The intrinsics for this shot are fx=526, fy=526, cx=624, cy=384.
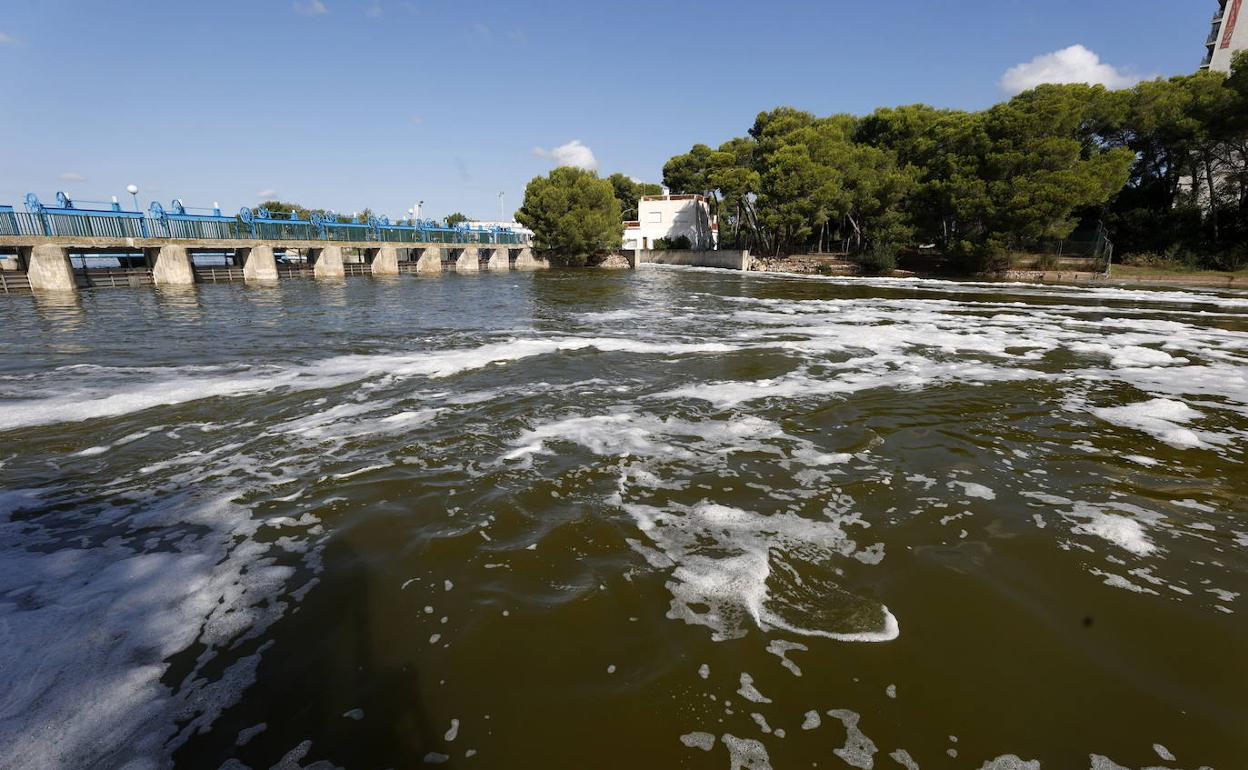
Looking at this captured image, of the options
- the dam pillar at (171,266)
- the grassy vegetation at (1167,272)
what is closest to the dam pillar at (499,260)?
the dam pillar at (171,266)

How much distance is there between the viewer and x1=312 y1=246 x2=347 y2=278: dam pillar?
131 feet

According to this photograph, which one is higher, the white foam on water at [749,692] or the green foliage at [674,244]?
the green foliage at [674,244]

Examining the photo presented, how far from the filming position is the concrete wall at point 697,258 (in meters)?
51.3

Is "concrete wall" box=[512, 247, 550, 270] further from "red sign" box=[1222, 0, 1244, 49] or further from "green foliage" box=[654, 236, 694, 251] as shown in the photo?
"red sign" box=[1222, 0, 1244, 49]

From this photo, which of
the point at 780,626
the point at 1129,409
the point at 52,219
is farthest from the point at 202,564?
the point at 52,219

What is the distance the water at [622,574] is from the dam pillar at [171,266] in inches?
1141

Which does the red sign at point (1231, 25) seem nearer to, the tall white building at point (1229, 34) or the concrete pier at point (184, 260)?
the tall white building at point (1229, 34)

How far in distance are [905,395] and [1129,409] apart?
102 inches

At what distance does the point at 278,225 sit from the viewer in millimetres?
37406

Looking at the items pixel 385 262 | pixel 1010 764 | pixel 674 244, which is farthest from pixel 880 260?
pixel 1010 764

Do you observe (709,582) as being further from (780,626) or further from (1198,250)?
(1198,250)

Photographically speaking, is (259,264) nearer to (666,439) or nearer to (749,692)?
(666,439)

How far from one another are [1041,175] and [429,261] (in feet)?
151

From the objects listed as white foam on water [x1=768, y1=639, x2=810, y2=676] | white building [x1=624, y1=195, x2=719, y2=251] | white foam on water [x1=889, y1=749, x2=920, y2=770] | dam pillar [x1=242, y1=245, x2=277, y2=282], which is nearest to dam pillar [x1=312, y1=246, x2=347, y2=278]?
dam pillar [x1=242, y1=245, x2=277, y2=282]
